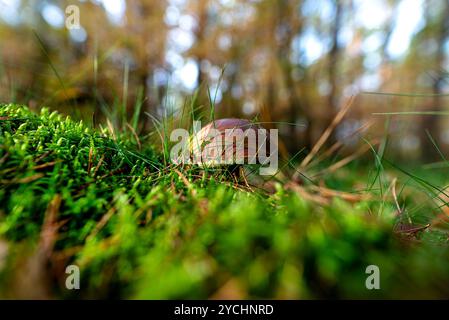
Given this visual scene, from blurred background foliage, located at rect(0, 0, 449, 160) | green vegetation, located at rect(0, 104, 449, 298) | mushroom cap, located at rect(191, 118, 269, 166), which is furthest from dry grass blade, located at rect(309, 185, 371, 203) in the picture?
blurred background foliage, located at rect(0, 0, 449, 160)

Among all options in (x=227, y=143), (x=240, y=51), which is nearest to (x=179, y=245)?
(x=227, y=143)

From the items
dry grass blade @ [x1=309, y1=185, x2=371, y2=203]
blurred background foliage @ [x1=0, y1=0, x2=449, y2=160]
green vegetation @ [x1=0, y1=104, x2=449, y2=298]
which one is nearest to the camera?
green vegetation @ [x1=0, y1=104, x2=449, y2=298]

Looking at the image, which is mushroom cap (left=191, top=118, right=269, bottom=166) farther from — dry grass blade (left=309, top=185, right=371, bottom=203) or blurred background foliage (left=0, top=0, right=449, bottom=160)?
blurred background foliage (left=0, top=0, right=449, bottom=160)

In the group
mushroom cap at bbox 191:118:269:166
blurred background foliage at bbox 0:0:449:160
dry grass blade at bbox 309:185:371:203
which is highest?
blurred background foliage at bbox 0:0:449:160

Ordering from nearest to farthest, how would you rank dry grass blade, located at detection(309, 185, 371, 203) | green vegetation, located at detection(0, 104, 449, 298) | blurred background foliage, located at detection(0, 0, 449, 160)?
green vegetation, located at detection(0, 104, 449, 298), dry grass blade, located at detection(309, 185, 371, 203), blurred background foliage, located at detection(0, 0, 449, 160)

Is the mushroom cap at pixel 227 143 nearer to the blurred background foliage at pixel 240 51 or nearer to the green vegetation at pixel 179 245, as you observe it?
the green vegetation at pixel 179 245
